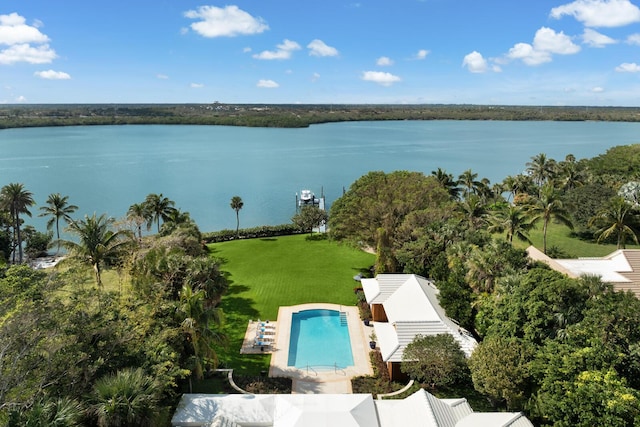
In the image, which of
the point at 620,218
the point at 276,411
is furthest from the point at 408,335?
the point at 620,218

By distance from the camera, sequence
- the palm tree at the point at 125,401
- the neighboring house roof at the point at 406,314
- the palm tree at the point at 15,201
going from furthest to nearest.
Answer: the palm tree at the point at 15,201, the neighboring house roof at the point at 406,314, the palm tree at the point at 125,401

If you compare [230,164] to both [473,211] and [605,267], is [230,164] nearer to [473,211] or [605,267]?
[473,211]

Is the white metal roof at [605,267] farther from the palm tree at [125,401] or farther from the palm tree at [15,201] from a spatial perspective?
the palm tree at [15,201]

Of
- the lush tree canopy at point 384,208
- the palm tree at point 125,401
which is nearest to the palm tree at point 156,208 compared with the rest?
the lush tree canopy at point 384,208

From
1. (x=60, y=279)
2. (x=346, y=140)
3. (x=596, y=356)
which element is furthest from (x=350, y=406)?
(x=346, y=140)

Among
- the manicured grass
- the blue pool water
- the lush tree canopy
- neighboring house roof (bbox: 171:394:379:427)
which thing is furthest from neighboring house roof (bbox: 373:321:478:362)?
the manicured grass
